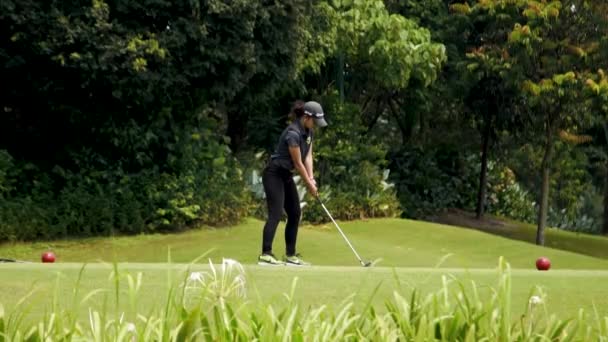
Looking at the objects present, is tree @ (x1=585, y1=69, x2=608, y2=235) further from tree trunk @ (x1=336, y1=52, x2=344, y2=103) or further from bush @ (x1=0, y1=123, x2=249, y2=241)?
bush @ (x1=0, y1=123, x2=249, y2=241)

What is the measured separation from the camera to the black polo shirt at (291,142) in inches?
496

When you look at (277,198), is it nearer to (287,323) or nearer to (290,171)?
(290,171)

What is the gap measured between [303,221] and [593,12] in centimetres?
702

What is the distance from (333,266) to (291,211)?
2.12 m

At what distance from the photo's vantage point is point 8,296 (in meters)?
8.38

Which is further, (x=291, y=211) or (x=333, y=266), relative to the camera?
(x=291, y=211)

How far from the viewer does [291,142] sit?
1258 cm

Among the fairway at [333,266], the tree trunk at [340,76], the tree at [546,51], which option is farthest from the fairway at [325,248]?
the tree trunk at [340,76]

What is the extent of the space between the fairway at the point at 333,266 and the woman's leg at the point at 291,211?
68cm

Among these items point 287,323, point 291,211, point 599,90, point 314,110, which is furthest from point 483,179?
point 287,323

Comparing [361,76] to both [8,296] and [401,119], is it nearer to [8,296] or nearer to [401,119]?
[401,119]

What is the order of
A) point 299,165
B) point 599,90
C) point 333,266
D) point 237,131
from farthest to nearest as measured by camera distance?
point 237,131
point 599,90
point 299,165
point 333,266

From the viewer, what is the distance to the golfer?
12.6 m

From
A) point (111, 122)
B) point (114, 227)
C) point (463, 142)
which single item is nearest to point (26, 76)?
point (111, 122)
